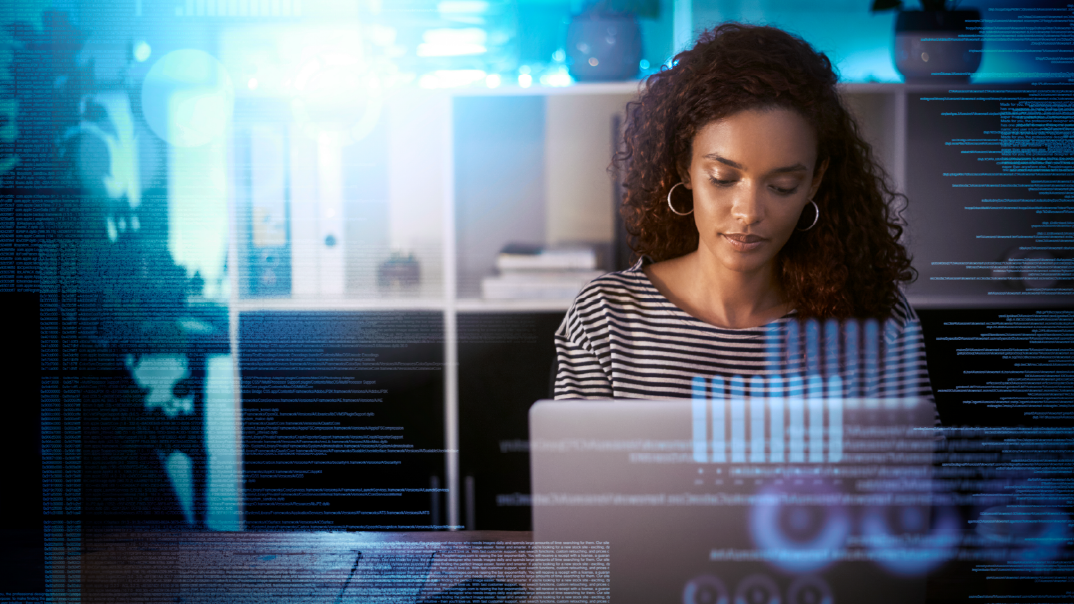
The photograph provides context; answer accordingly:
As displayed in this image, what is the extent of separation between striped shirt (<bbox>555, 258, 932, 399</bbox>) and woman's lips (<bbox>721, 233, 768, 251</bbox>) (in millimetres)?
125

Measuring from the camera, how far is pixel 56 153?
77cm

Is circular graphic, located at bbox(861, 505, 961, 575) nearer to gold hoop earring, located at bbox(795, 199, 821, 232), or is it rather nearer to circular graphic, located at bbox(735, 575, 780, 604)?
circular graphic, located at bbox(735, 575, 780, 604)

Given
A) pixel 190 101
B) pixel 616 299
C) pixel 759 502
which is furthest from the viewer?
pixel 616 299

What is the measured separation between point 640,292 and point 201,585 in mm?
790

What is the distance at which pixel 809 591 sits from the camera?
0.67 meters

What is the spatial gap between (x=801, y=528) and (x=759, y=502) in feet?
0.21

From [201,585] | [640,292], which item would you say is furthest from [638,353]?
[201,585]

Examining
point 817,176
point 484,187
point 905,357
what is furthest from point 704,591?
point 484,187

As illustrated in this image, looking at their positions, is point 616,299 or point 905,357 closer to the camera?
point 905,357

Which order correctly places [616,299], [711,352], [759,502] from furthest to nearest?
[616,299] < [711,352] < [759,502]

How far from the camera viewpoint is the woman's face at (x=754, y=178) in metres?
0.78

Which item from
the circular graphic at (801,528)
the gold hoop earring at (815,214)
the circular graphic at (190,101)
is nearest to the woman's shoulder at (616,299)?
the gold hoop earring at (815,214)

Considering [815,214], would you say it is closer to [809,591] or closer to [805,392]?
[805,392]

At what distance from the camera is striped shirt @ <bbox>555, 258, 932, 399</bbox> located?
0.72 m
